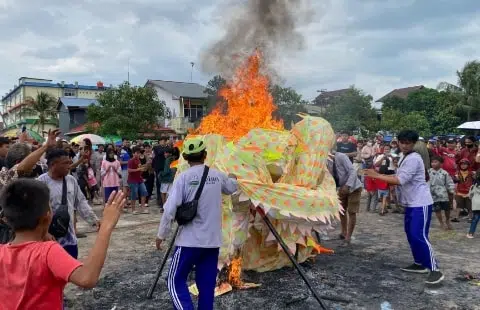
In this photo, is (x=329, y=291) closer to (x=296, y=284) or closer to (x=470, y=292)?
(x=296, y=284)

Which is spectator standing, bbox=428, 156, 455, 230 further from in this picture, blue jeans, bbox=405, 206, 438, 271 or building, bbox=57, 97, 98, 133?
building, bbox=57, 97, 98, 133

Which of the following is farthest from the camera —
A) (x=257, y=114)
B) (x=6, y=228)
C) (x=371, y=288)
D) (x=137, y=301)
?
(x=257, y=114)

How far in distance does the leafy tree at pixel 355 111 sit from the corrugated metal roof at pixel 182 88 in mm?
11640

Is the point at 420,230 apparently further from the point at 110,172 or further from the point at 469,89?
the point at 469,89

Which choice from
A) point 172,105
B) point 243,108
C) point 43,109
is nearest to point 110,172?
point 243,108

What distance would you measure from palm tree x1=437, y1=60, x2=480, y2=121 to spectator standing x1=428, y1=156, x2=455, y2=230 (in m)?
30.9

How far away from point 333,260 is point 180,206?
3.52 metres

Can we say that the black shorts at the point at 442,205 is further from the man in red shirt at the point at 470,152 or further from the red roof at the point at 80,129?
the red roof at the point at 80,129

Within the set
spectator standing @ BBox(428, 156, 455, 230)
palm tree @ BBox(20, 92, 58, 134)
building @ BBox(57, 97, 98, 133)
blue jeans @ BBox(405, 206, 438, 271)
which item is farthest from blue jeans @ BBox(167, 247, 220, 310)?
palm tree @ BBox(20, 92, 58, 134)

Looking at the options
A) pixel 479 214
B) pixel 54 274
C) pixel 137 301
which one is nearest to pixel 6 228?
pixel 137 301

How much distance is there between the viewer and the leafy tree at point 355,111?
3497cm

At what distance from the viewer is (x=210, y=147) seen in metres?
5.41

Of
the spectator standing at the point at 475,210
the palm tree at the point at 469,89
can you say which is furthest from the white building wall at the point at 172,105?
the spectator standing at the point at 475,210

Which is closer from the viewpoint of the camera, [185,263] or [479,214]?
[185,263]
